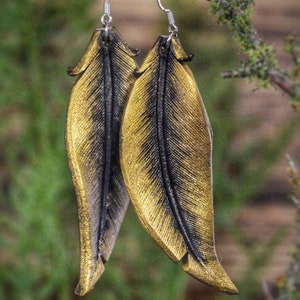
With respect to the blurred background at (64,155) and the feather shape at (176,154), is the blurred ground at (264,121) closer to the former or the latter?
the blurred background at (64,155)

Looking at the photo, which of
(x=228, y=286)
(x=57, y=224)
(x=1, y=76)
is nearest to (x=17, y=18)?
(x=1, y=76)

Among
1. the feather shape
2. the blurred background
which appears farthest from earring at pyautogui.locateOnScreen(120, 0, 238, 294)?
the blurred background

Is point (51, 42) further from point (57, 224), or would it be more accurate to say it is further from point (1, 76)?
point (57, 224)

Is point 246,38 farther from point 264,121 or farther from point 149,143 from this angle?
point 264,121

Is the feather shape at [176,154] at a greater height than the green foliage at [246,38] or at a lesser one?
lesser

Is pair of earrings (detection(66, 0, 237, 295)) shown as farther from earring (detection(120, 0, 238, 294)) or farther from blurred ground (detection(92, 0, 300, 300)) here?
blurred ground (detection(92, 0, 300, 300))

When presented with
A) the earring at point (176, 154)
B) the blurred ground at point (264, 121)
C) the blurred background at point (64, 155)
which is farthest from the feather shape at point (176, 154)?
the blurred ground at point (264, 121)

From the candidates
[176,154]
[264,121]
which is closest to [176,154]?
[176,154]
